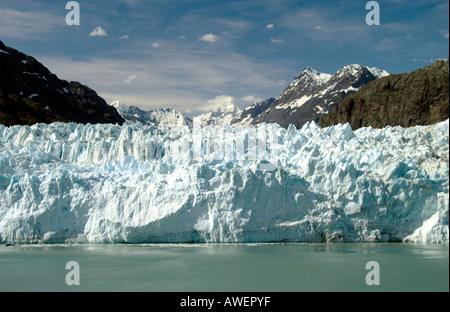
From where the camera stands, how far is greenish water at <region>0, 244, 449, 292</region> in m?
14.8

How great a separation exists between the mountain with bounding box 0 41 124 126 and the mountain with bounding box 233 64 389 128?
166ft

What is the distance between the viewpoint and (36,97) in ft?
250

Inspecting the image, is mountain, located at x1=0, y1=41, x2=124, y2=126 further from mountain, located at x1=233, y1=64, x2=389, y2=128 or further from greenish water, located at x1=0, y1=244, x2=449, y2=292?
mountain, located at x1=233, y1=64, x2=389, y2=128

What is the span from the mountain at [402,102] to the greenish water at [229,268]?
115ft

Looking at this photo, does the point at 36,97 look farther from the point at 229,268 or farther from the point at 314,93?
the point at 314,93

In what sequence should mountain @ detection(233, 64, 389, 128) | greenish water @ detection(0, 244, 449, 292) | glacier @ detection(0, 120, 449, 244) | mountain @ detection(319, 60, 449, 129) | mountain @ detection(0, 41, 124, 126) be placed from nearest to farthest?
greenish water @ detection(0, 244, 449, 292)
glacier @ detection(0, 120, 449, 244)
mountain @ detection(319, 60, 449, 129)
mountain @ detection(0, 41, 124, 126)
mountain @ detection(233, 64, 389, 128)

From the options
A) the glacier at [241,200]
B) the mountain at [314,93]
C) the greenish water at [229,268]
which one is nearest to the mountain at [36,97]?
the glacier at [241,200]

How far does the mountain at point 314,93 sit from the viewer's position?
130750mm

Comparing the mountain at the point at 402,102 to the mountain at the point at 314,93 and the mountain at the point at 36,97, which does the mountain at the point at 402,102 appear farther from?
the mountain at the point at 314,93

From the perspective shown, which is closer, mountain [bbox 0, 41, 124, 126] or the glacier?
the glacier

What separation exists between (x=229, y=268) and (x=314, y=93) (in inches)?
5658

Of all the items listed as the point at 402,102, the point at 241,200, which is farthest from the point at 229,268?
the point at 402,102

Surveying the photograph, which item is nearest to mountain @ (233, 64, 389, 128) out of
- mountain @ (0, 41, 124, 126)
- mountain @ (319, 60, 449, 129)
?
mountain @ (0, 41, 124, 126)
